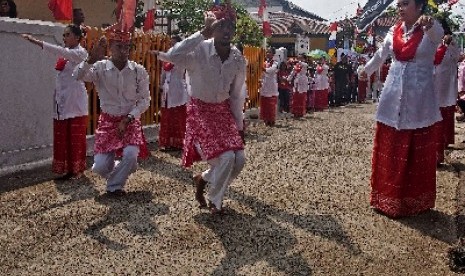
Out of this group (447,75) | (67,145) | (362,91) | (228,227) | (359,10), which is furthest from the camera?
(359,10)

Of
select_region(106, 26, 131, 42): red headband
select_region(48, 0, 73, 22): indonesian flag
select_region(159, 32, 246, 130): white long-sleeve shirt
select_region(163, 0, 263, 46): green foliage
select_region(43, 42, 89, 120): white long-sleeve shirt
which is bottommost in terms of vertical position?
select_region(43, 42, 89, 120): white long-sleeve shirt

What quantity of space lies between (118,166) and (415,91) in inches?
118

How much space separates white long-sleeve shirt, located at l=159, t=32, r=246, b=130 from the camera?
4598 mm

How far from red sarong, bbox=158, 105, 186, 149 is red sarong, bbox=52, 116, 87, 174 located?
2330 mm

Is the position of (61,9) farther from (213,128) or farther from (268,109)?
(268,109)

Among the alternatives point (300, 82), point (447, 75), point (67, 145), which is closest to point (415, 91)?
point (447, 75)

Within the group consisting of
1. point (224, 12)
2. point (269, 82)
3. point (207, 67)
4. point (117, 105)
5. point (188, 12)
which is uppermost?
point (188, 12)

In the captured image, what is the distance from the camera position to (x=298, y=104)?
16.0 metres

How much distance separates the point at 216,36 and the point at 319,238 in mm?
1891

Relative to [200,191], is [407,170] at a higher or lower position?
higher

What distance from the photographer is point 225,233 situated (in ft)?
14.6

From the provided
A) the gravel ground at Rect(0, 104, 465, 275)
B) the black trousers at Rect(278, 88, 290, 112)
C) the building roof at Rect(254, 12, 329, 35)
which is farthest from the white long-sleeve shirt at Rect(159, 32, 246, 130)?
the building roof at Rect(254, 12, 329, 35)

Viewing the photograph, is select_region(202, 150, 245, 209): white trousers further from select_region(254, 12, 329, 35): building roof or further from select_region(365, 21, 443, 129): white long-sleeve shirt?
select_region(254, 12, 329, 35): building roof

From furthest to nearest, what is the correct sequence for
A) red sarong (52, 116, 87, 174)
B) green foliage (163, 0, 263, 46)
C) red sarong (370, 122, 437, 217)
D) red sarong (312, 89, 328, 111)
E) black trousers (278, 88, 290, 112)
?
red sarong (312, 89, 328, 111), black trousers (278, 88, 290, 112), green foliage (163, 0, 263, 46), red sarong (52, 116, 87, 174), red sarong (370, 122, 437, 217)
